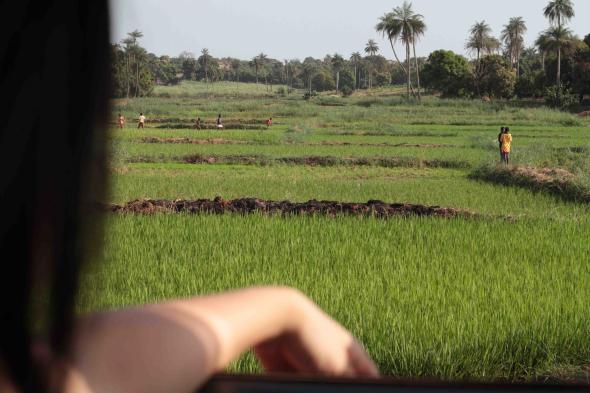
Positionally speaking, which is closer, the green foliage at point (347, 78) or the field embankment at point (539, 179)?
the field embankment at point (539, 179)

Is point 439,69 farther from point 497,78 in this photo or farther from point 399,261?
point 399,261

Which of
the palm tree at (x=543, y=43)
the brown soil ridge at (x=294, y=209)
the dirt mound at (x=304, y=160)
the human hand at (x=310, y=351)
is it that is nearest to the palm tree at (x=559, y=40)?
the palm tree at (x=543, y=43)

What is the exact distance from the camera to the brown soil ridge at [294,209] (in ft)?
20.3

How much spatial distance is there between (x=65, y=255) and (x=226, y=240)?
14.9ft

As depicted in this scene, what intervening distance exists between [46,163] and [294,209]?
6168 millimetres

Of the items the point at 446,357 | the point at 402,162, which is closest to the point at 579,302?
the point at 446,357

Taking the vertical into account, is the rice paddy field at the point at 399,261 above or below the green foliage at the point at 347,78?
below

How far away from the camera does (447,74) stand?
130 ft

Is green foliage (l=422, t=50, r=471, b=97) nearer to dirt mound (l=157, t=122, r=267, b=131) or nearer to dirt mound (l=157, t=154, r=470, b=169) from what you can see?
dirt mound (l=157, t=122, r=267, b=131)

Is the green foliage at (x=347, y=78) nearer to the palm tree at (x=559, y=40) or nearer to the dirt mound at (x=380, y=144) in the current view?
the palm tree at (x=559, y=40)

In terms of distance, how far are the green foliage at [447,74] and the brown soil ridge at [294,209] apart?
106ft

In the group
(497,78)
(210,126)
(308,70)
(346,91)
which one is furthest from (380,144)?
(308,70)

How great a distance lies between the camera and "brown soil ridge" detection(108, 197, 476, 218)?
6.20 m

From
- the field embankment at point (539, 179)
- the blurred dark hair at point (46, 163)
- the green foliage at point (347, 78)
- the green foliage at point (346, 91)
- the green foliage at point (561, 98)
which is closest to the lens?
the blurred dark hair at point (46, 163)
